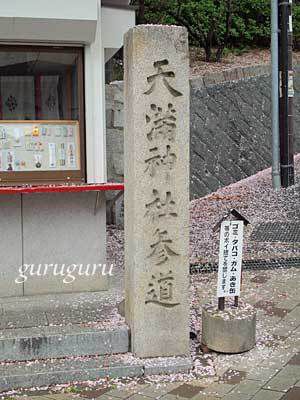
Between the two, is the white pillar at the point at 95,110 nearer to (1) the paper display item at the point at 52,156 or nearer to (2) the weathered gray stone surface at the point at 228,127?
(1) the paper display item at the point at 52,156

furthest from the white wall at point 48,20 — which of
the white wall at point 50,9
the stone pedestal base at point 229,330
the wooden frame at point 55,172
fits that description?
the stone pedestal base at point 229,330

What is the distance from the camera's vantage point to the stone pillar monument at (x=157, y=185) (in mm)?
5160

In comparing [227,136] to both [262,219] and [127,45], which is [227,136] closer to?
[262,219]

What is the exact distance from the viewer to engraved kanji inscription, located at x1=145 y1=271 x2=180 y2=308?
5.36 metres

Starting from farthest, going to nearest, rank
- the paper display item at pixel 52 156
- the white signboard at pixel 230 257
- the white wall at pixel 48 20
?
1. the paper display item at pixel 52 156
2. the white wall at pixel 48 20
3. the white signboard at pixel 230 257

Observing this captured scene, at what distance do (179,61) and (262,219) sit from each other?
669cm

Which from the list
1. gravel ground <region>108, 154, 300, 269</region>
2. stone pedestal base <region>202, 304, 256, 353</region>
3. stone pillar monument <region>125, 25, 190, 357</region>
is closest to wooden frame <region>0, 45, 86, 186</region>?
gravel ground <region>108, 154, 300, 269</region>

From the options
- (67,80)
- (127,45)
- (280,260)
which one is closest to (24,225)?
(67,80)

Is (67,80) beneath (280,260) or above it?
above

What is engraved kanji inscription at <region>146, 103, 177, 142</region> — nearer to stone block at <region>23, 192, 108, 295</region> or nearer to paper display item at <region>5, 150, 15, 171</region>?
stone block at <region>23, 192, 108, 295</region>

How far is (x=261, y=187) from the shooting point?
14.0m

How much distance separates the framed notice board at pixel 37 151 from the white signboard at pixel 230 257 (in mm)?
2656

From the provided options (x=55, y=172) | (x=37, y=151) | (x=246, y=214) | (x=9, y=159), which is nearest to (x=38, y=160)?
(x=37, y=151)

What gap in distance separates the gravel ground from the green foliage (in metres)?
6.66
